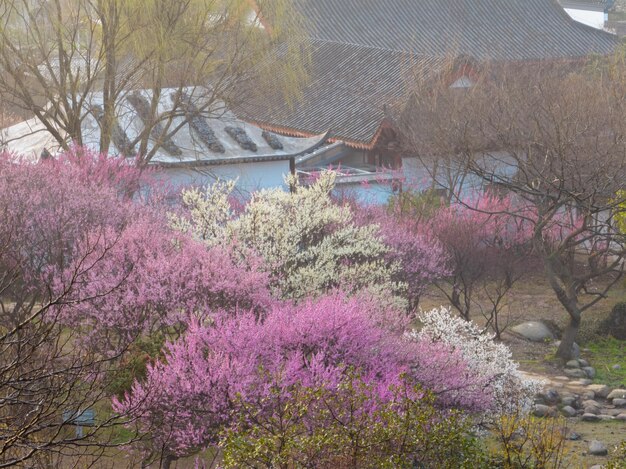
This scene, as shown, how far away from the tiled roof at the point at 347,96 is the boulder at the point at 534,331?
10.2 meters

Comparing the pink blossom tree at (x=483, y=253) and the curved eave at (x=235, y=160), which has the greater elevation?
the curved eave at (x=235, y=160)

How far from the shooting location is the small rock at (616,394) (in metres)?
16.4

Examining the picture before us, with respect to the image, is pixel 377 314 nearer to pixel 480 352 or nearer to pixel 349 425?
pixel 480 352

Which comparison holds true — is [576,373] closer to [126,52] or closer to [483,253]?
[483,253]

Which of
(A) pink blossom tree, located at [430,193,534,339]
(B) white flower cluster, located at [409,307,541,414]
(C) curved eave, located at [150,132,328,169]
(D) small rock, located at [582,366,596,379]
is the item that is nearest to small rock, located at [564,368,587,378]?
(D) small rock, located at [582,366,596,379]

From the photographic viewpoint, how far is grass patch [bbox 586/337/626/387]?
696 inches

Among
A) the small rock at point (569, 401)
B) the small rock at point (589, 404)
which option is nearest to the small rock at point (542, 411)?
the small rock at point (569, 401)

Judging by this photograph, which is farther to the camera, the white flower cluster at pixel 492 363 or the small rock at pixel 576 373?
the small rock at pixel 576 373

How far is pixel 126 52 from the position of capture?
23234 mm

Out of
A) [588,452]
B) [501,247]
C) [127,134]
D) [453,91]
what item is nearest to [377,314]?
[588,452]

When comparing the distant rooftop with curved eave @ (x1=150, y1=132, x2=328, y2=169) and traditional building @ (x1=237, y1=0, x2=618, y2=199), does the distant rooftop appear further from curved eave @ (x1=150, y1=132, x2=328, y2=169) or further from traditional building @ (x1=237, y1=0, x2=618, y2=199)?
traditional building @ (x1=237, y1=0, x2=618, y2=199)

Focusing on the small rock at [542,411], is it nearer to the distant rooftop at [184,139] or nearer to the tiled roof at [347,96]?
the distant rooftop at [184,139]

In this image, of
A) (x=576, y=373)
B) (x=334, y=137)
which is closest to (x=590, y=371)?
(x=576, y=373)

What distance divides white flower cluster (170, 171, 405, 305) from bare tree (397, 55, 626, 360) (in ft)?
11.7
